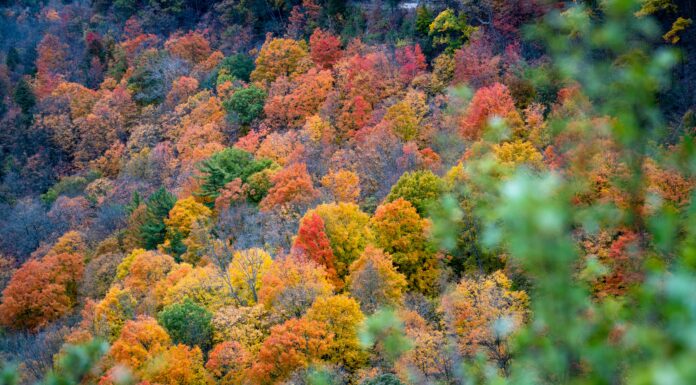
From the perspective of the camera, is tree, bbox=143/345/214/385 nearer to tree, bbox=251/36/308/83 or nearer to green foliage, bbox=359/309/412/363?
green foliage, bbox=359/309/412/363

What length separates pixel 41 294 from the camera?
4094 centimetres

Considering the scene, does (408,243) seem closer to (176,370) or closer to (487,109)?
(487,109)

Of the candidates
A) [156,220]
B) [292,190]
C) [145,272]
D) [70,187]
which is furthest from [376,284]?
[70,187]

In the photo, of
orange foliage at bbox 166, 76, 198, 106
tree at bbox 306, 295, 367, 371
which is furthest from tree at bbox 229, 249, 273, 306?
orange foliage at bbox 166, 76, 198, 106

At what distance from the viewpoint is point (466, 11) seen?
47562 mm

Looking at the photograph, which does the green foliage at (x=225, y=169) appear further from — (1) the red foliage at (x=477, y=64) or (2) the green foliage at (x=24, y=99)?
(2) the green foliage at (x=24, y=99)

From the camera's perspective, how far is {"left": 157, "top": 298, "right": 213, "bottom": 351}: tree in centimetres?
2595

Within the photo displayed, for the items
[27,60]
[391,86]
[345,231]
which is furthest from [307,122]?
[27,60]

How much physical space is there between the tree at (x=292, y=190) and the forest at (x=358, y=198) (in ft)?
0.67

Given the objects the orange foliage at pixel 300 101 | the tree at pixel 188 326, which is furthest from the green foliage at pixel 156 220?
the tree at pixel 188 326

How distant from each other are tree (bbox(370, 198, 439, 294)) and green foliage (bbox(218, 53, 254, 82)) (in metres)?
40.0

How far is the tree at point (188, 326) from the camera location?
2595 centimetres

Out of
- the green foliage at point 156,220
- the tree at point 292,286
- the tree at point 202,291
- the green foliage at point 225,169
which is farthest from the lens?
the green foliage at point 225,169

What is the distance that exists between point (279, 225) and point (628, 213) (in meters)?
30.2
